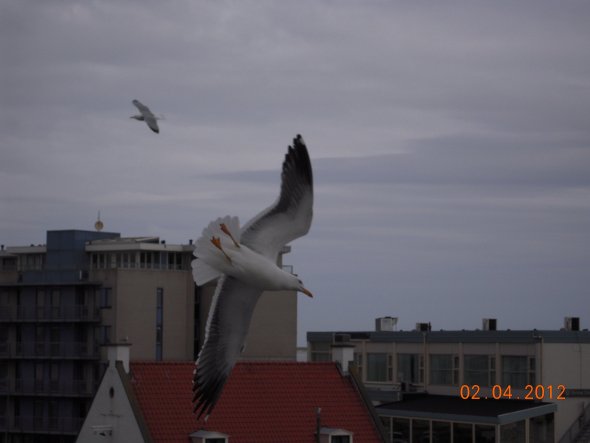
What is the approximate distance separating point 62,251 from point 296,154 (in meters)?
93.9

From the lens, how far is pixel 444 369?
9244cm

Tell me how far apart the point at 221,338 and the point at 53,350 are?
87708 millimetres

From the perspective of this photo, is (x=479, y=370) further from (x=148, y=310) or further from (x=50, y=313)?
(x=50, y=313)

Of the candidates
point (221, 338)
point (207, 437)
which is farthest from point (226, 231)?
point (207, 437)

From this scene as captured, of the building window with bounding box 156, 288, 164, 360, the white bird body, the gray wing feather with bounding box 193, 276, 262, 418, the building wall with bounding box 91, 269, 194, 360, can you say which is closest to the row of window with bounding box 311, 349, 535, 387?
the building wall with bounding box 91, 269, 194, 360

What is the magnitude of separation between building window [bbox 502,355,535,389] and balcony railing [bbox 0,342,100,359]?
36103 mm

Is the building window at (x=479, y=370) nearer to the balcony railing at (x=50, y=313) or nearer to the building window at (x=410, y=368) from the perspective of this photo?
the building window at (x=410, y=368)

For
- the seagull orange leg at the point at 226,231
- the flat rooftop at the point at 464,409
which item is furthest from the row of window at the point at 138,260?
the seagull orange leg at the point at 226,231

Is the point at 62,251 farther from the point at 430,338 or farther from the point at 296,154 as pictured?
the point at 296,154

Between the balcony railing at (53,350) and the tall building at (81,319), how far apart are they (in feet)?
0.28

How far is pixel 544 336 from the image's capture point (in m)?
82.8

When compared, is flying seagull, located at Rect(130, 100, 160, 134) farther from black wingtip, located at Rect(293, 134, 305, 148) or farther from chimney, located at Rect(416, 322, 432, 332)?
chimney, located at Rect(416, 322, 432, 332)

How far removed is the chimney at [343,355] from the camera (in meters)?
60.9

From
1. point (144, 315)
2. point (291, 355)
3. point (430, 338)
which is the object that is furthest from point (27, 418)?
point (430, 338)
